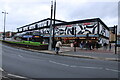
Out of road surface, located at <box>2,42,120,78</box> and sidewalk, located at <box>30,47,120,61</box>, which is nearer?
road surface, located at <box>2,42,120,78</box>

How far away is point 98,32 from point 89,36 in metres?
2.42

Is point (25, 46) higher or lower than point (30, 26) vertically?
lower

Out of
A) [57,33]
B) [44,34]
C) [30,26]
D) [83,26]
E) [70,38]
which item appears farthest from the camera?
[30,26]

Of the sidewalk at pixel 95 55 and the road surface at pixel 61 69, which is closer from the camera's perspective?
the road surface at pixel 61 69

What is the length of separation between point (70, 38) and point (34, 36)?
1820 cm

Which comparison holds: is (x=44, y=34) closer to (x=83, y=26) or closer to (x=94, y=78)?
(x=83, y=26)

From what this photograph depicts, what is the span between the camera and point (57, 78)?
Answer: 19.1 ft

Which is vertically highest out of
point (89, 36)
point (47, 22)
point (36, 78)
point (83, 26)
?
point (47, 22)

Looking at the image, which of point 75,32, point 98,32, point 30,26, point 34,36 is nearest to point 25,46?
point 75,32

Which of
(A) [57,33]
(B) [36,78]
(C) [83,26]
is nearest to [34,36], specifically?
(A) [57,33]

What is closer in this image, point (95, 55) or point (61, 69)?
point (61, 69)

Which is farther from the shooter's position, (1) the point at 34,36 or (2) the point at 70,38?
(1) the point at 34,36

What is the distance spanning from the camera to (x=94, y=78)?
5.86 meters

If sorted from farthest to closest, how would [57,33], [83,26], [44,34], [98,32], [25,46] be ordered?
[44,34] → [57,33] → [83,26] → [98,32] → [25,46]
